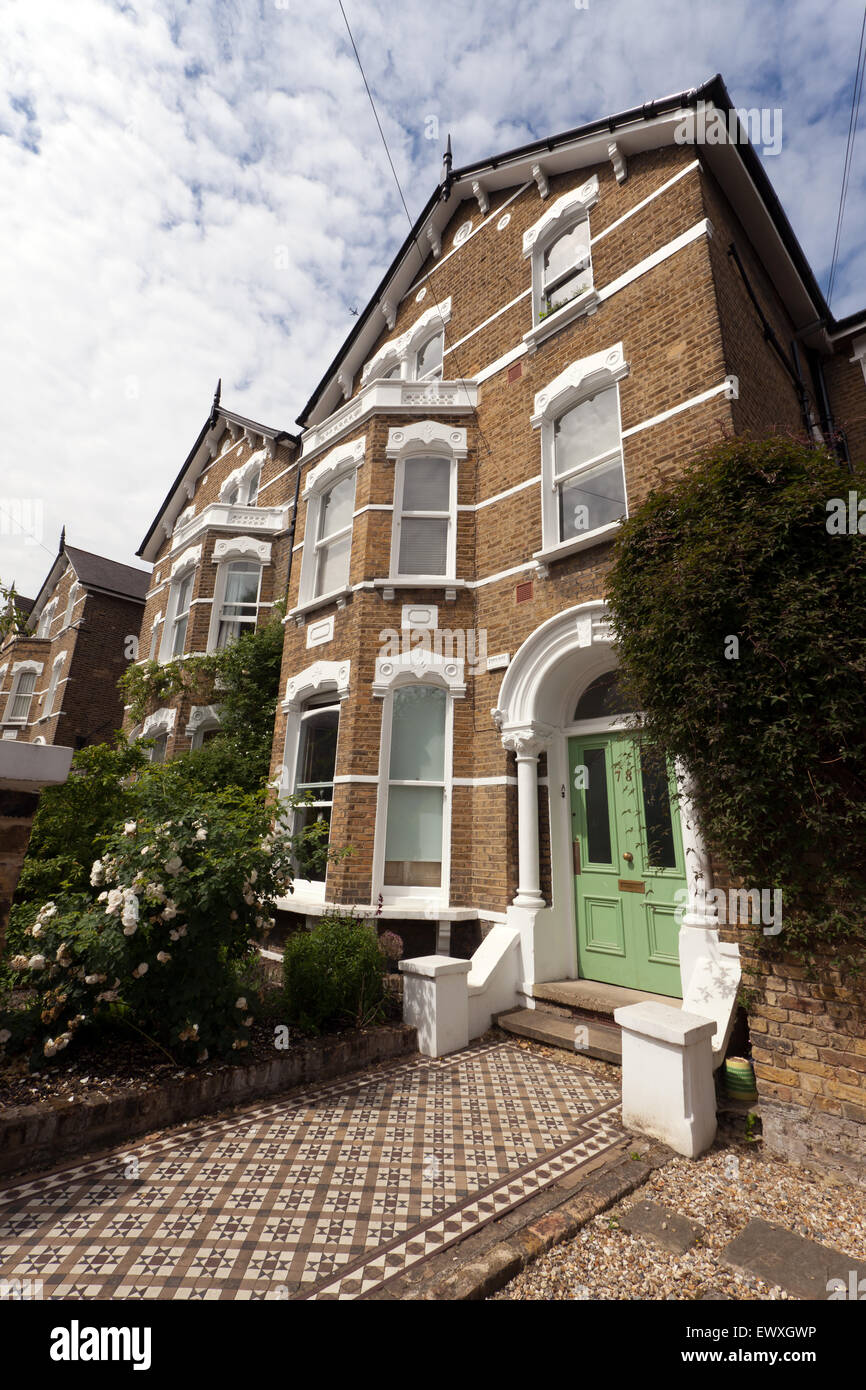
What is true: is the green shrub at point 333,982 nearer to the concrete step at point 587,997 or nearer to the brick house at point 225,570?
the concrete step at point 587,997

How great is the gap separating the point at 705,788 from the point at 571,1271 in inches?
106

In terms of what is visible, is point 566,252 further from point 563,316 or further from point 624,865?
point 624,865

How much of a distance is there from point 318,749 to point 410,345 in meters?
7.41

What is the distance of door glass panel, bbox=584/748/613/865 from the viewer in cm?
663

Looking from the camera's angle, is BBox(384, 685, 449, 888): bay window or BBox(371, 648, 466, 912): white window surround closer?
BBox(371, 648, 466, 912): white window surround

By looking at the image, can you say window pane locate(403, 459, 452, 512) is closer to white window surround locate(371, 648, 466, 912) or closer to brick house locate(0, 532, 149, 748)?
white window surround locate(371, 648, 466, 912)

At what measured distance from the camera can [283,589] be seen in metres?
13.6

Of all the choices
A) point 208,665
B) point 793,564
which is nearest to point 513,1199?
point 793,564

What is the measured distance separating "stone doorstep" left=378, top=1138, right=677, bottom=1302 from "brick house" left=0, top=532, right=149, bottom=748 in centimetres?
1793

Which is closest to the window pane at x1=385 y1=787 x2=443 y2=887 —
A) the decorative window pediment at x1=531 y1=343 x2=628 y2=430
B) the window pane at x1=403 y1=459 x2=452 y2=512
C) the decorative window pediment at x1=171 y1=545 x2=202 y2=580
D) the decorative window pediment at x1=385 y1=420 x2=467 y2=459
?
the window pane at x1=403 y1=459 x2=452 y2=512

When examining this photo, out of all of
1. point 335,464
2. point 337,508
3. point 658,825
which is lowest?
point 658,825

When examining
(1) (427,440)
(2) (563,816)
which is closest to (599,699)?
(2) (563,816)

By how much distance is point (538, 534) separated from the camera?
767 centimetres

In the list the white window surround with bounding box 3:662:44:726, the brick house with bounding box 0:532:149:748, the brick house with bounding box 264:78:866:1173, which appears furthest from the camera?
the white window surround with bounding box 3:662:44:726
